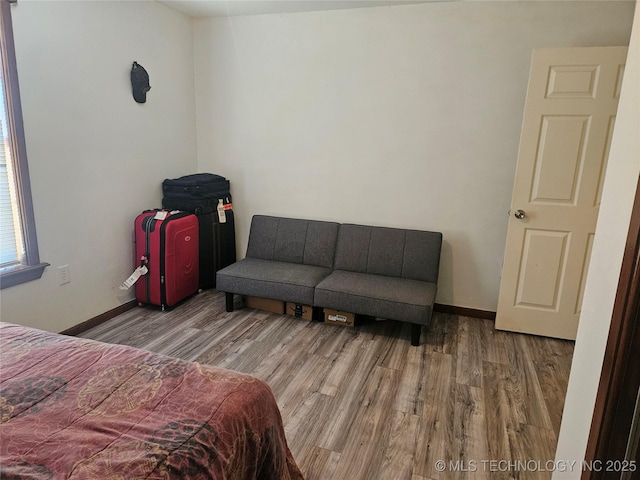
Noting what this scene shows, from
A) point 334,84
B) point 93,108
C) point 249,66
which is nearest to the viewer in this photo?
point 93,108

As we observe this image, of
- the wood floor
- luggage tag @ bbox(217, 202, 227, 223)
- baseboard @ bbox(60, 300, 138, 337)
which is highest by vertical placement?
luggage tag @ bbox(217, 202, 227, 223)

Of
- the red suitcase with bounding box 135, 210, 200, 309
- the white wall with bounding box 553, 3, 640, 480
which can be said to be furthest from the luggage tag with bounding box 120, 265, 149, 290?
the white wall with bounding box 553, 3, 640, 480

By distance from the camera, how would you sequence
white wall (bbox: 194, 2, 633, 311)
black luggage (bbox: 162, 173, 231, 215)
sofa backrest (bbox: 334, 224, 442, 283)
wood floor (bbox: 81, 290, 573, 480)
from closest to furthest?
wood floor (bbox: 81, 290, 573, 480) < white wall (bbox: 194, 2, 633, 311) < sofa backrest (bbox: 334, 224, 442, 283) < black luggage (bbox: 162, 173, 231, 215)

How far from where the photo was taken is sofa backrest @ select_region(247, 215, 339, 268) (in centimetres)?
342

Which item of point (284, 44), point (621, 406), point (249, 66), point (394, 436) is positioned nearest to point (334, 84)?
point (284, 44)

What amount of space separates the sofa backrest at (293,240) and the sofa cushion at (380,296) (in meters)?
0.36

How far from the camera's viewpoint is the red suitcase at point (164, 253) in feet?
10.2

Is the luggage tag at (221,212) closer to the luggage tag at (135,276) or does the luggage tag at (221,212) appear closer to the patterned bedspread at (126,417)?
the luggage tag at (135,276)

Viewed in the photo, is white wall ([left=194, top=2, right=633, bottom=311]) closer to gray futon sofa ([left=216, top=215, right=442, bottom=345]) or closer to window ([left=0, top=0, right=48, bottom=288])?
gray futon sofa ([left=216, top=215, right=442, bottom=345])

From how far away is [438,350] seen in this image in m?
2.75

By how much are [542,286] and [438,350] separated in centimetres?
92

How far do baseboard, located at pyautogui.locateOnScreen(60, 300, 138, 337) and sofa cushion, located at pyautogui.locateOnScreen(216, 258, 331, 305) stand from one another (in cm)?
76

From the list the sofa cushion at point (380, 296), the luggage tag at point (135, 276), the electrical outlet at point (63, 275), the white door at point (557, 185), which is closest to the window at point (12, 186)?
the electrical outlet at point (63, 275)

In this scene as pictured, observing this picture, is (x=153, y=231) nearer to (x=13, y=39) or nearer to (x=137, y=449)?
(x=13, y=39)
